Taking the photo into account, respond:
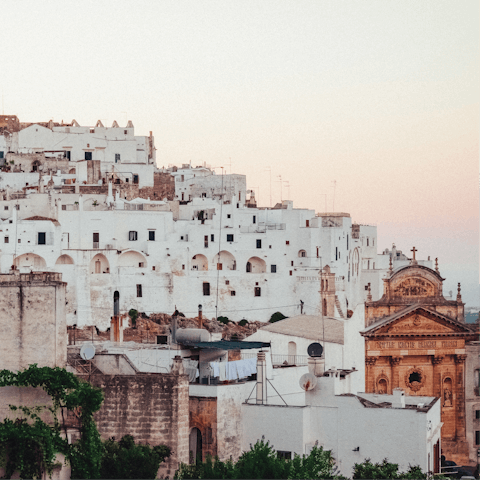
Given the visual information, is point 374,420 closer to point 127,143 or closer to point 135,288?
point 135,288

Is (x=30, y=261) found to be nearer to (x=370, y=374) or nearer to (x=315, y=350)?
(x=370, y=374)

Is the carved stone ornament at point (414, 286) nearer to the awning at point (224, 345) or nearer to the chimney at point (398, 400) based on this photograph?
the awning at point (224, 345)

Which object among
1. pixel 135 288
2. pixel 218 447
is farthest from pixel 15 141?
pixel 218 447

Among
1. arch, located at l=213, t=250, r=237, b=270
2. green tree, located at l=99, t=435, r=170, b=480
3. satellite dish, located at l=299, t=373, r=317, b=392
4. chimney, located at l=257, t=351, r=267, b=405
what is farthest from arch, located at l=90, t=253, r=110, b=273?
green tree, located at l=99, t=435, r=170, b=480

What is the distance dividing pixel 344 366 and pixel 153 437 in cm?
1261

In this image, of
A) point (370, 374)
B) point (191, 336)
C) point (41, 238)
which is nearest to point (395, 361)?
point (370, 374)

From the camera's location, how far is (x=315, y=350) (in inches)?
1649

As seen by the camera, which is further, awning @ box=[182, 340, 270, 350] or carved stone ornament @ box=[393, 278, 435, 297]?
carved stone ornament @ box=[393, 278, 435, 297]

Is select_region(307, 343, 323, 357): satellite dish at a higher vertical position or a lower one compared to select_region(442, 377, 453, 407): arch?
higher

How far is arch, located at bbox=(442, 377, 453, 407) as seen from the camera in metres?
48.0

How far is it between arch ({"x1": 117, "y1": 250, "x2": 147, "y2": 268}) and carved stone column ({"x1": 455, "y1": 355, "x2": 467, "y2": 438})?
96.4 feet

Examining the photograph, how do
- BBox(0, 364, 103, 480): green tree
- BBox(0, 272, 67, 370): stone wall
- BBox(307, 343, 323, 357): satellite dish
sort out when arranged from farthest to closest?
BBox(307, 343, 323, 357): satellite dish
BBox(0, 272, 67, 370): stone wall
BBox(0, 364, 103, 480): green tree

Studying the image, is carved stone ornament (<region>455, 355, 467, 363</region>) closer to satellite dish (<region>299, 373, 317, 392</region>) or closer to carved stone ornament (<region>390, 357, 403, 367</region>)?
carved stone ornament (<region>390, 357, 403, 367</region>)

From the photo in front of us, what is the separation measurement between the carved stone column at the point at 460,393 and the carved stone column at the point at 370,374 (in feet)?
11.2
